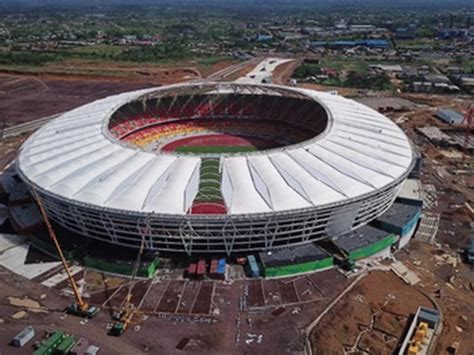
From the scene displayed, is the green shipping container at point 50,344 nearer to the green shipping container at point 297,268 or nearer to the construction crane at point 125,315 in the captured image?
the construction crane at point 125,315

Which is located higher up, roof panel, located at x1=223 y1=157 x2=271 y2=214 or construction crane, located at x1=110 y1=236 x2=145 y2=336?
roof panel, located at x1=223 y1=157 x2=271 y2=214

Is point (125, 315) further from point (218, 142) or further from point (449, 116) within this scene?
point (449, 116)

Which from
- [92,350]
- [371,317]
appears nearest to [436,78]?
[371,317]

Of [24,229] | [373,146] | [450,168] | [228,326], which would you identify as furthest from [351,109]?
[24,229]

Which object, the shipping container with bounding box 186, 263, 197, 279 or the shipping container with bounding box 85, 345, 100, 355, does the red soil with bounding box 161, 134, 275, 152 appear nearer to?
the shipping container with bounding box 186, 263, 197, 279

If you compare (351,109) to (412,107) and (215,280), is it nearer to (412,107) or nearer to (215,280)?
(215,280)

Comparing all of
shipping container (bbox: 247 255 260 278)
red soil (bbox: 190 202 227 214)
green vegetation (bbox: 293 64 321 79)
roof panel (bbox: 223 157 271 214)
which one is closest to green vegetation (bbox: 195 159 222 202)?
red soil (bbox: 190 202 227 214)
